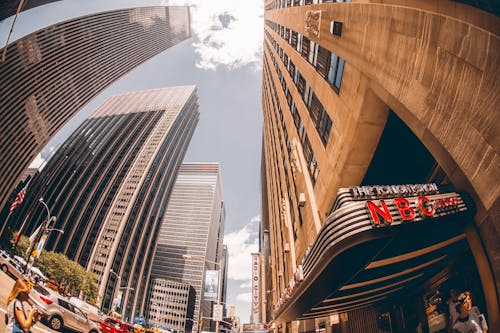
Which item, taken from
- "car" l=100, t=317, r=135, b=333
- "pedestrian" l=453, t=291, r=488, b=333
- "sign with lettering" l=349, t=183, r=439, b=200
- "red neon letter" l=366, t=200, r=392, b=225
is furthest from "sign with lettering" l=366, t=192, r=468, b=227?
"car" l=100, t=317, r=135, b=333

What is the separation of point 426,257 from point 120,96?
22130cm

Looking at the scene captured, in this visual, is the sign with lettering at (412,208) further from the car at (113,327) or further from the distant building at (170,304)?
the distant building at (170,304)

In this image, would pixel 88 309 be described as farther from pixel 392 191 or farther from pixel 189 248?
pixel 189 248

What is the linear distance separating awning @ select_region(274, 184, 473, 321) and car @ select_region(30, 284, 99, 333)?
11743mm

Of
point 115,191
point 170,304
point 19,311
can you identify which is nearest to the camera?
point 19,311

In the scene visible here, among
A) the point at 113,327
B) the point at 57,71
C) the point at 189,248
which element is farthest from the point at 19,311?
the point at 189,248

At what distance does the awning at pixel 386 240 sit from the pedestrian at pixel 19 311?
26.0ft

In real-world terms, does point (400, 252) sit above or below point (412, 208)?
below

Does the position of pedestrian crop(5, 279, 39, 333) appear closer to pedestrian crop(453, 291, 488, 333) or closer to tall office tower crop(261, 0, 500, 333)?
tall office tower crop(261, 0, 500, 333)

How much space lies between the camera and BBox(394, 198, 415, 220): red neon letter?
612cm

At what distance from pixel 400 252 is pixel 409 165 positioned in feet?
19.7

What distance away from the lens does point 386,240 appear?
6301mm

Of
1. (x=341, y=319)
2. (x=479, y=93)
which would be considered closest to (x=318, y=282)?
(x=479, y=93)

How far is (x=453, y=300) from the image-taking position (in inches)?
298
